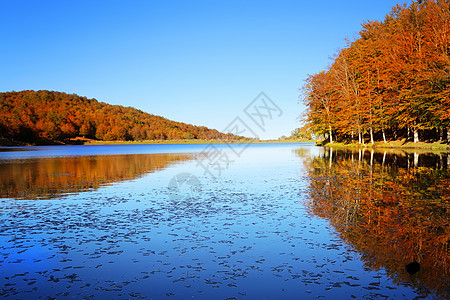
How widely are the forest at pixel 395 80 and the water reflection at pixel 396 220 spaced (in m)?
24.9

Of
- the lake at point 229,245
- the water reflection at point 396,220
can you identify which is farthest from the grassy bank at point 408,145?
the lake at point 229,245

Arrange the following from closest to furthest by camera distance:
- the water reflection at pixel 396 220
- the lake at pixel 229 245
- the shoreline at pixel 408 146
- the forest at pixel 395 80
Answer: the lake at pixel 229 245
the water reflection at pixel 396 220
the forest at pixel 395 80
the shoreline at pixel 408 146

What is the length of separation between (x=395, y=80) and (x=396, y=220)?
4394 centimetres

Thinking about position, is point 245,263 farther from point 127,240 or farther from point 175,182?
point 175,182

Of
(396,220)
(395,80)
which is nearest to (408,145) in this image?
(395,80)

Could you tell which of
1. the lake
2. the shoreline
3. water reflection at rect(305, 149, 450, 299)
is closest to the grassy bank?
the shoreline

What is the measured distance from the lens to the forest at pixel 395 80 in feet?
124

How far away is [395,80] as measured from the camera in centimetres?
4656

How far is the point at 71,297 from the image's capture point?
5.14 meters

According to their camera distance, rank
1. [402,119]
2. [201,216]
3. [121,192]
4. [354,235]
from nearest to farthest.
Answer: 1. [354,235]
2. [201,216]
3. [121,192]
4. [402,119]

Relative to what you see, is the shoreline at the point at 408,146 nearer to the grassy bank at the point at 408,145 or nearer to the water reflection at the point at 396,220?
the grassy bank at the point at 408,145

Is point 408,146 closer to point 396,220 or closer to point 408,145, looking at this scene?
point 408,145

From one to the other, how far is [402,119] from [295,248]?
42.7m

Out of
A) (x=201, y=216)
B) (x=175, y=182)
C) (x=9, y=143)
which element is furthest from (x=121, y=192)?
(x=9, y=143)
